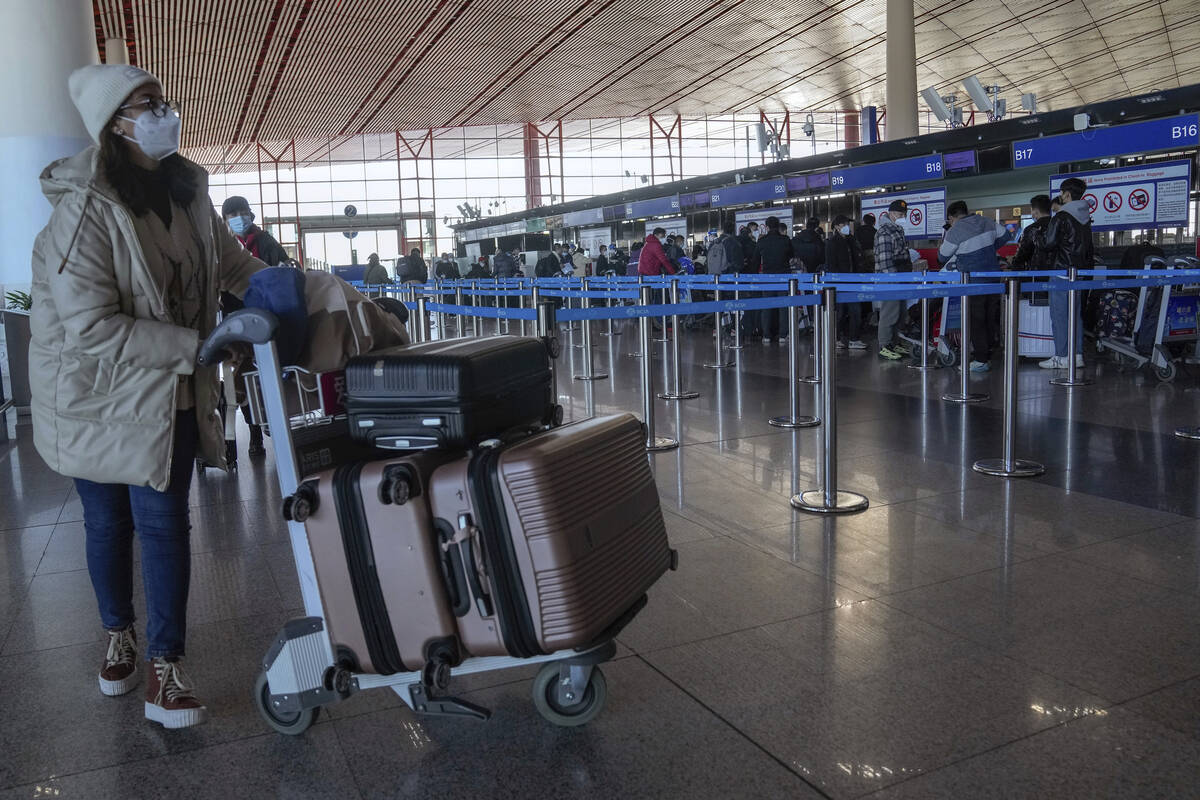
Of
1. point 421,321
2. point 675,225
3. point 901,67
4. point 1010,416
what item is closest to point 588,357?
point 421,321

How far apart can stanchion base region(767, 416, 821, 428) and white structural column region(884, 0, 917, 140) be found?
12692mm

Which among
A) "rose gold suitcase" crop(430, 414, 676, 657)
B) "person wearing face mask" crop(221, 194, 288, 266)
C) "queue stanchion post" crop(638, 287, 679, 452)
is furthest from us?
"queue stanchion post" crop(638, 287, 679, 452)

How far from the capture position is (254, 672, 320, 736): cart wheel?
236cm

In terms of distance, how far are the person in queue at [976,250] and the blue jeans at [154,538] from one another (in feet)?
27.0

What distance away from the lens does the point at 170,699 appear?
243 centimetres

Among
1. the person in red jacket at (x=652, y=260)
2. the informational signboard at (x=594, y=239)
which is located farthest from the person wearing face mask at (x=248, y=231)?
the informational signboard at (x=594, y=239)

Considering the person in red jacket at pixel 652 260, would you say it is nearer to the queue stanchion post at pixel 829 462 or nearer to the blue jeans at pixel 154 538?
the queue stanchion post at pixel 829 462

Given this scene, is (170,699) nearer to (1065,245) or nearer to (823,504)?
(823,504)

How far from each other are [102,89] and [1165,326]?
27.8 feet

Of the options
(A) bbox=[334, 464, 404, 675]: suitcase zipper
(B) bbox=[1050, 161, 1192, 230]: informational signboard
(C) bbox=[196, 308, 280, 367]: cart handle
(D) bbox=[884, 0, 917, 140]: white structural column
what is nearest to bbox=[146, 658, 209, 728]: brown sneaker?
(A) bbox=[334, 464, 404, 675]: suitcase zipper

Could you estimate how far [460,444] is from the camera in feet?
6.77

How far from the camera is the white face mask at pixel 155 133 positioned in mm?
2307

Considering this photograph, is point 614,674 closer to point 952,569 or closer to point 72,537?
point 952,569

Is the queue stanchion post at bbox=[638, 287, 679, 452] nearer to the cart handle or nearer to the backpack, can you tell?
the cart handle
